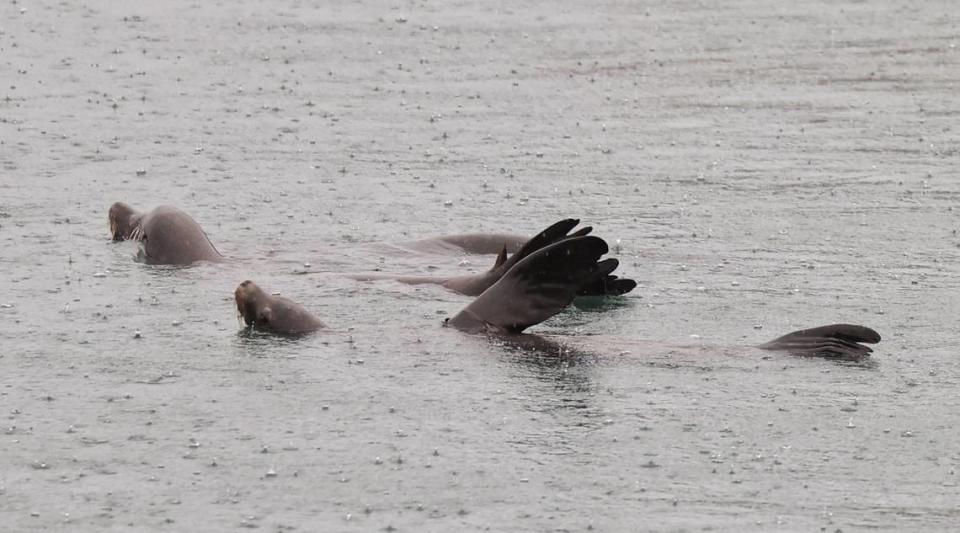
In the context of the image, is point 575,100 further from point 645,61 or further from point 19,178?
point 19,178

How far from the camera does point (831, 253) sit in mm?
9703

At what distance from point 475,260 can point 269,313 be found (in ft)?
5.68

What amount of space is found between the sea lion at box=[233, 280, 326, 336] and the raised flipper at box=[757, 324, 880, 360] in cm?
213

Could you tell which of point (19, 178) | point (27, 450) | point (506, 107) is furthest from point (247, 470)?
point (506, 107)

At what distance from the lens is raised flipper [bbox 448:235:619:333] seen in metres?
7.93

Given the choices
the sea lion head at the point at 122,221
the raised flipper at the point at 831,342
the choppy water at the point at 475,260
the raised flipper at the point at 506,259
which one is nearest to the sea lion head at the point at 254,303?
the choppy water at the point at 475,260

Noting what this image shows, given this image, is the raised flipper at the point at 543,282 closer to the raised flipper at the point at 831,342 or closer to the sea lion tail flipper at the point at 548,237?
the sea lion tail flipper at the point at 548,237

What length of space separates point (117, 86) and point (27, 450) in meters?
6.95

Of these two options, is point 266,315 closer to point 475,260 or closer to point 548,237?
point 548,237

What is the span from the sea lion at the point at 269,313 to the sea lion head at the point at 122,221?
6.01ft

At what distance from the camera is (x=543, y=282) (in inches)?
317

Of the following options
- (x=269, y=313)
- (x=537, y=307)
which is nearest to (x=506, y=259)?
(x=537, y=307)

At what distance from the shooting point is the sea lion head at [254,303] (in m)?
8.22

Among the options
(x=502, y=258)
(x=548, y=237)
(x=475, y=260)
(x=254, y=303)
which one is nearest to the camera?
(x=254, y=303)
